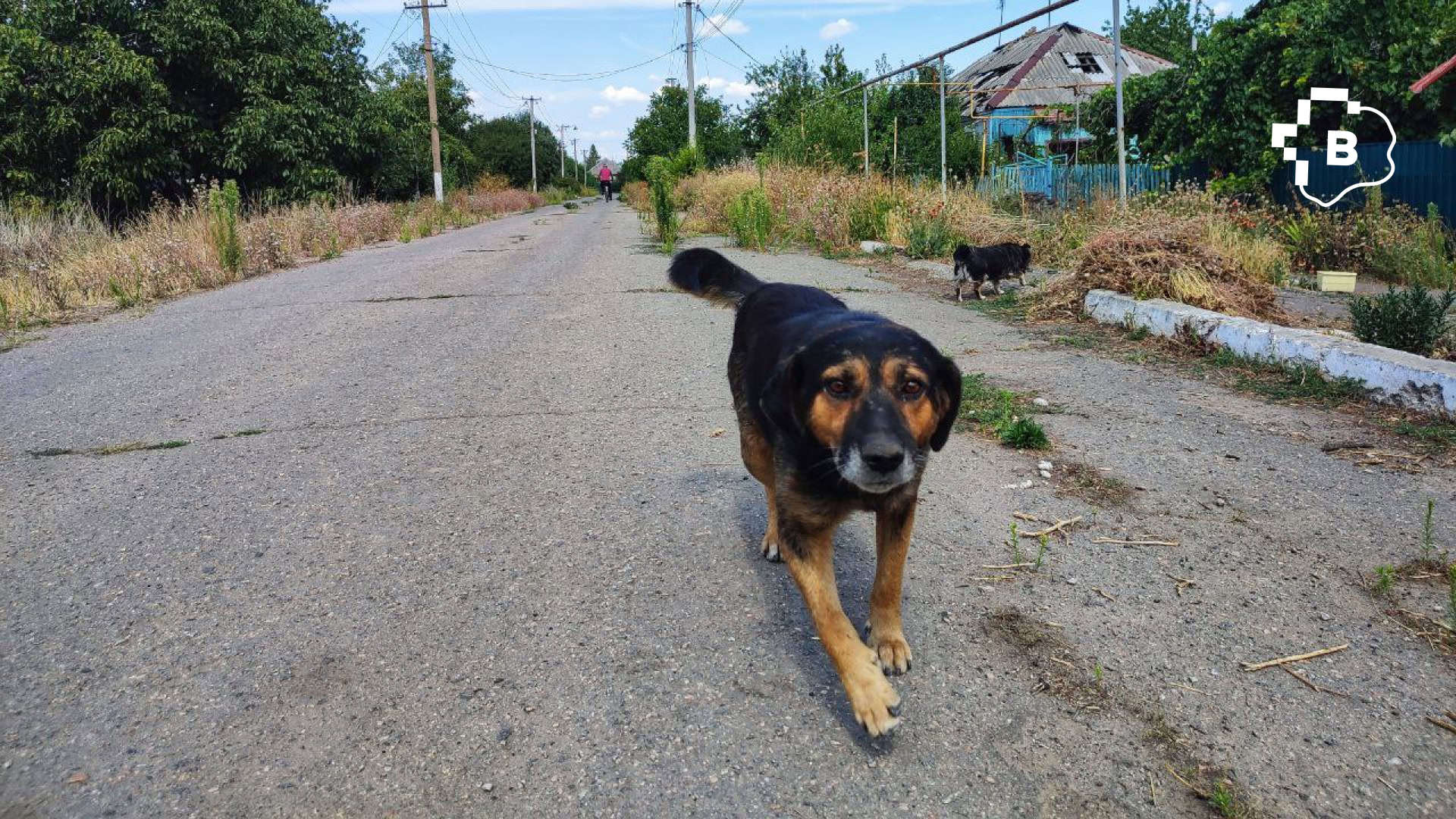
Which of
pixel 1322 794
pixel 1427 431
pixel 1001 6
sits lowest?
pixel 1322 794

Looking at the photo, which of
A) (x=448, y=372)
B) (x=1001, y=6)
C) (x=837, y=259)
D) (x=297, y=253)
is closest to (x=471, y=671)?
(x=448, y=372)

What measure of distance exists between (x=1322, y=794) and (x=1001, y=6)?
1538 inches

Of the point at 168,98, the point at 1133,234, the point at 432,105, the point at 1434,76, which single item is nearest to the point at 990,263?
the point at 1133,234

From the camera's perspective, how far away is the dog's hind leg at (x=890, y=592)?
2.65 metres

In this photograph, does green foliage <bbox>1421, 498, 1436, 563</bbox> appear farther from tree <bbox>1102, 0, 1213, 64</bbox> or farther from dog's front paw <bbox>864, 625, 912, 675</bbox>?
tree <bbox>1102, 0, 1213, 64</bbox>

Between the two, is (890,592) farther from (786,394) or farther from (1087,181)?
(1087,181)

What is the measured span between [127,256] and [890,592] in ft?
42.5

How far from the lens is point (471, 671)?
2695mm

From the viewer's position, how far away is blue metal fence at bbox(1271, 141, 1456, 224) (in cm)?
1226

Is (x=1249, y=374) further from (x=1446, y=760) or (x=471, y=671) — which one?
(x=471, y=671)

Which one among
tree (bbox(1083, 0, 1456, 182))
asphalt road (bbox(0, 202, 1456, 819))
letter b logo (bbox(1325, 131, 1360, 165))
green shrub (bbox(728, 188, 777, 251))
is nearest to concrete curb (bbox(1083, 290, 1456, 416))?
asphalt road (bbox(0, 202, 1456, 819))

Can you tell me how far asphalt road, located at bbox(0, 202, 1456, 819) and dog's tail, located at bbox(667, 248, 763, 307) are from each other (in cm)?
89

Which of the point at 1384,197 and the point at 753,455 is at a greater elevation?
the point at 1384,197

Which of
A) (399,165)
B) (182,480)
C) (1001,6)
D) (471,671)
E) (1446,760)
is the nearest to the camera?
(1446,760)
